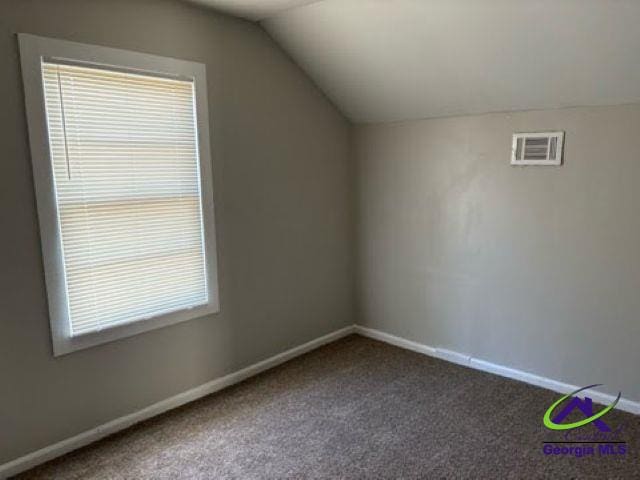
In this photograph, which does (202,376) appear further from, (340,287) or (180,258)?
(340,287)

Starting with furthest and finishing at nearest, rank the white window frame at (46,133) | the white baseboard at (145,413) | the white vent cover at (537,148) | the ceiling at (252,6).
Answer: the white vent cover at (537,148), the ceiling at (252,6), the white baseboard at (145,413), the white window frame at (46,133)

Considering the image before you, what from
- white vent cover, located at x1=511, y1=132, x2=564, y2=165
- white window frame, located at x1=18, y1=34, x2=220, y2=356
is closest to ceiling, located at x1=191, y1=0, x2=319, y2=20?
white window frame, located at x1=18, y1=34, x2=220, y2=356

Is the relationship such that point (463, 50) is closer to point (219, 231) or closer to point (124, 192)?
point (219, 231)

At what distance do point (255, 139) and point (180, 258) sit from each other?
89 cm

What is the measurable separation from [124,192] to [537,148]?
2322 mm

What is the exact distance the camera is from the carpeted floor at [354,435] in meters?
2.15

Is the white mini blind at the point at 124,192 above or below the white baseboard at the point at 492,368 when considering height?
above

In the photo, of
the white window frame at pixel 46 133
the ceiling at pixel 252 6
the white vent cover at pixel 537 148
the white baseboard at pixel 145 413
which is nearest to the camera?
the white window frame at pixel 46 133

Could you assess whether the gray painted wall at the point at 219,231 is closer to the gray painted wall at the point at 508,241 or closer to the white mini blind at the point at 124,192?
the white mini blind at the point at 124,192

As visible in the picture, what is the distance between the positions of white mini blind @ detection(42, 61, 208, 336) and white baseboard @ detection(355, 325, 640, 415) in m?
1.60

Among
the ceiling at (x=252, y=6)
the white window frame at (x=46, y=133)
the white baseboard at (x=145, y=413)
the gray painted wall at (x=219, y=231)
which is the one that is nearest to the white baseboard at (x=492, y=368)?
the gray painted wall at (x=219, y=231)

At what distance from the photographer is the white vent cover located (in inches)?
105

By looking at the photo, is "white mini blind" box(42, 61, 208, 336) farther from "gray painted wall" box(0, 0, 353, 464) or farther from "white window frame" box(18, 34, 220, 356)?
"gray painted wall" box(0, 0, 353, 464)

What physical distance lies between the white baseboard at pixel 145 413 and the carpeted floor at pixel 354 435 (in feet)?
0.16
